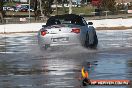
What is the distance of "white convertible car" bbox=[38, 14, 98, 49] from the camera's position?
67.3 feet

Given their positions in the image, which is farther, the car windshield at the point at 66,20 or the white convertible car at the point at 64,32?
the car windshield at the point at 66,20

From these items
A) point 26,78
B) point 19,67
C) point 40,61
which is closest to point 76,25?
point 40,61

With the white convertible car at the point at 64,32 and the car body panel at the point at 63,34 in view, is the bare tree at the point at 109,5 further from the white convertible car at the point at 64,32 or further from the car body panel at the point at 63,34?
the car body panel at the point at 63,34

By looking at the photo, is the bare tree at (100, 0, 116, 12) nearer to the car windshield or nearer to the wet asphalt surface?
the car windshield

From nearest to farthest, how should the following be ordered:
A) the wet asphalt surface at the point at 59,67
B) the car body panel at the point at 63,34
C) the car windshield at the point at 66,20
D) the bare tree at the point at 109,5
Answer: the wet asphalt surface at the point at 59,67
the car body panel at the point at 63,34
the car windshield at the point at 66,20
the bare tree at the point at 109,5

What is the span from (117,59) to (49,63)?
2245mm

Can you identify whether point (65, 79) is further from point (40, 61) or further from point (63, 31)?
point (63, 31)

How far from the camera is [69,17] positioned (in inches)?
854

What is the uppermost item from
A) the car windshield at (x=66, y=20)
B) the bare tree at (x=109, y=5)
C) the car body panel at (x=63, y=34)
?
the car windshield at (x=66, y=20)

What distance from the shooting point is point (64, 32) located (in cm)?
2056

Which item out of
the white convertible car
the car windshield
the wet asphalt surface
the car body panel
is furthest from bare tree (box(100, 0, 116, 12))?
the wet asphalt surface

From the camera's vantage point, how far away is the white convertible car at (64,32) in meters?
20.5

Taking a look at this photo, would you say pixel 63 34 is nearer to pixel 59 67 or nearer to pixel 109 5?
pixel 59 67

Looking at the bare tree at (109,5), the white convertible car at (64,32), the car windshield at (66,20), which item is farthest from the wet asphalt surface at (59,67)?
the bare tree at (109,5)
